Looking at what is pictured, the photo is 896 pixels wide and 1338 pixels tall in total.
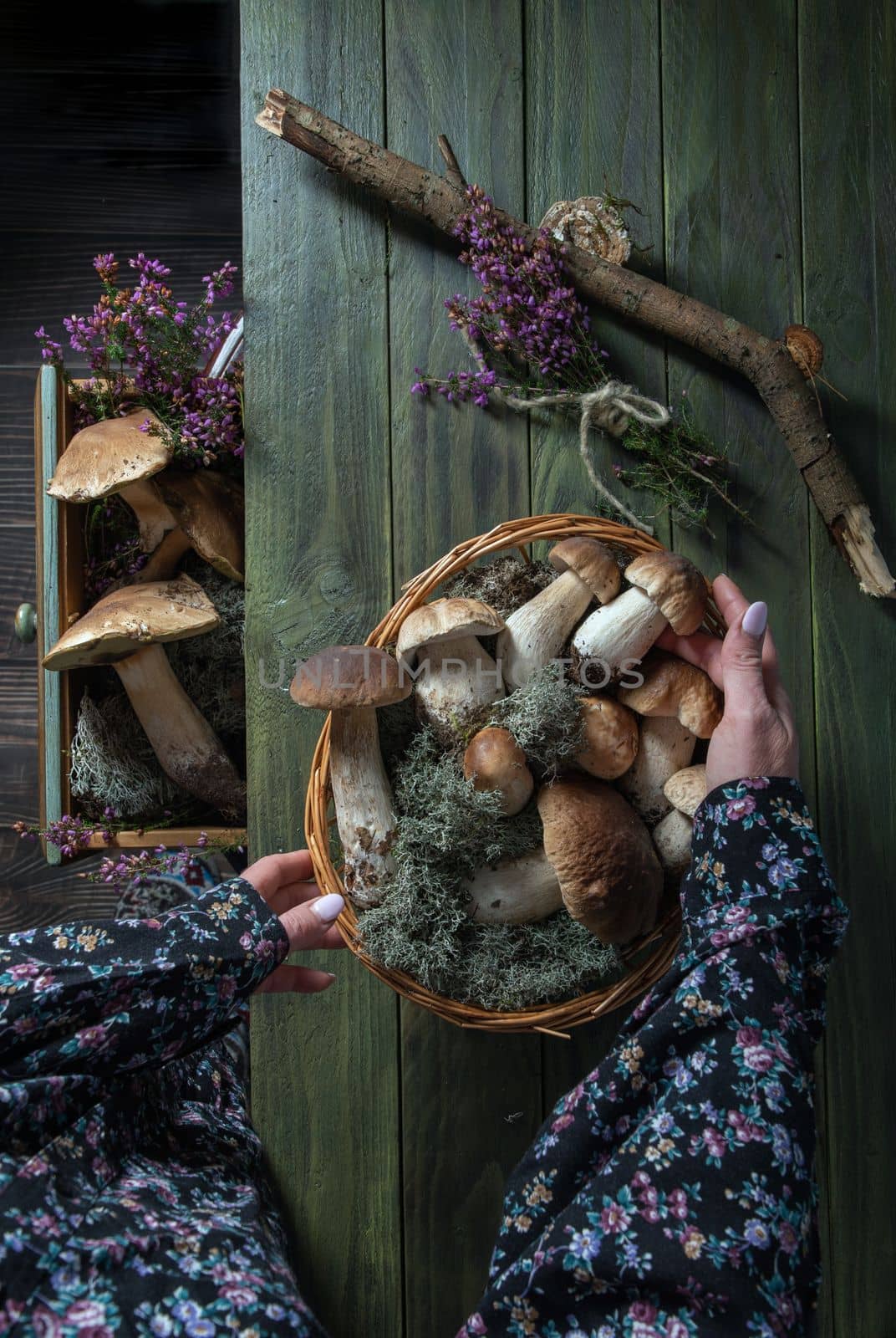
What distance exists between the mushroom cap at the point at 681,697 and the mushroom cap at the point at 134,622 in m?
0.74

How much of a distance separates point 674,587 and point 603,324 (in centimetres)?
68

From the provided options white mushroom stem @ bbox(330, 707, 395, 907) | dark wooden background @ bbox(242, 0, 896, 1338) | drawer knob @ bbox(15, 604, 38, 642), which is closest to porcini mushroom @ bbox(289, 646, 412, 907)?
white mushroom stem @ bbox(330, 707, 395, 907)

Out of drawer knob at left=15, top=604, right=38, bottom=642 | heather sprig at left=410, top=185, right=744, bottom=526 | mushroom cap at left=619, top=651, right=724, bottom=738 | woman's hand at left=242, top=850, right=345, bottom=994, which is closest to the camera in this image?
woman's hand at left=242, top=850, right=345, bottom=994

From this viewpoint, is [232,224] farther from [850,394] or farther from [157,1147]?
[157,1147]

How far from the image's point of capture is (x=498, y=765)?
1.19 m

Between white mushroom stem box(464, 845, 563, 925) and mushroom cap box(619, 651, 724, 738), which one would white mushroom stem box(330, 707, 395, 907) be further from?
mushroom cap box(619, 651, 724, 738)

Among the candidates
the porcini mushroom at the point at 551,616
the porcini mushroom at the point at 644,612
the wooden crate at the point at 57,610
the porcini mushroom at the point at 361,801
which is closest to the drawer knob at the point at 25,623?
the wooden crate at the point at 57,610

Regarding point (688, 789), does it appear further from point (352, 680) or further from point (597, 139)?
point (597, 139)

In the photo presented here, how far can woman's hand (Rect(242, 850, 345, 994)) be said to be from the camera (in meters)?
1.13

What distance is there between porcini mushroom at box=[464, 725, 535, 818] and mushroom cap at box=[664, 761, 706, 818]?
0.22 meters

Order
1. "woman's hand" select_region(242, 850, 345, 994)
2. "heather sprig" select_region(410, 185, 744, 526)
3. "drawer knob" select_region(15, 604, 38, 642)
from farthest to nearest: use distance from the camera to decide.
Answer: "drawer knob" select_region(15, 604, 38, 642), "heather sprig" select_region(410, 185, 744, 526), "woman's hand" select_region(242, 850, 345, 994)

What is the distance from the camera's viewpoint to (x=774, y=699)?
1.21 meters

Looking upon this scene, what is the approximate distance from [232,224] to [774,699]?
181 cm

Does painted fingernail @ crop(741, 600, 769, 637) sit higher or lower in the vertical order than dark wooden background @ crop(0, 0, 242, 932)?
lower
